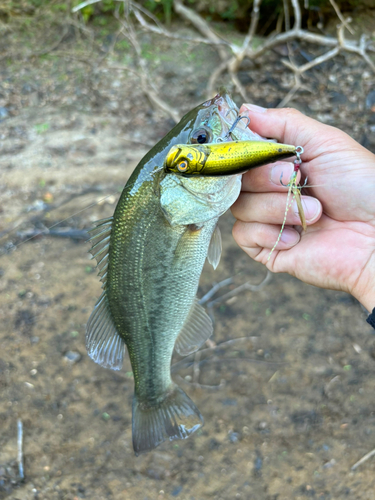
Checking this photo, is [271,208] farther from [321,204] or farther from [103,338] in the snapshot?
[103,338]

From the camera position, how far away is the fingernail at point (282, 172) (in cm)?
180

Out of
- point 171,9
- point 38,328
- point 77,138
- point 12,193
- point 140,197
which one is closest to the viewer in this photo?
point 140,197

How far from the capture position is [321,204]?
2.04 metres

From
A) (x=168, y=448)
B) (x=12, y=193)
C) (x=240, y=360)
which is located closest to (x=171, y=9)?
(x=12, y=193)

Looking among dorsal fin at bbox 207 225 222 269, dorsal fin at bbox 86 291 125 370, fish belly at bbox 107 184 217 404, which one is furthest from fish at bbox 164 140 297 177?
dorsal fin at bbox 86 291 125 370

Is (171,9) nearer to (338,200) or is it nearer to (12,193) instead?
(12,193)

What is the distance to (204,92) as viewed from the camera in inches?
213

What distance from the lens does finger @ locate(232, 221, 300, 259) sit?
6.84 feet

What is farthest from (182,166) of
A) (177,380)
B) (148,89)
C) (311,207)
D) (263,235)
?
(148,89)

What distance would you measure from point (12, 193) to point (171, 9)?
4.11 m

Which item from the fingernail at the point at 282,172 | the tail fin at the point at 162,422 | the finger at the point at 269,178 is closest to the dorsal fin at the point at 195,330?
the tail fin at the point at 162,422

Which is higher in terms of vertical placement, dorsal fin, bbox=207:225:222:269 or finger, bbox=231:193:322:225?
finger, bbox=231:193:322:225

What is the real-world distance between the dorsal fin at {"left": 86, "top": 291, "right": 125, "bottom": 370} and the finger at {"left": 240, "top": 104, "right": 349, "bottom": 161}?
1251 mm

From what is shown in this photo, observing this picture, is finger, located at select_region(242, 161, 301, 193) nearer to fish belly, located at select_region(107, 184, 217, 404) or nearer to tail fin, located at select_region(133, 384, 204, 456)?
fish belly, located at select_region(107, 184, 217, 404)
